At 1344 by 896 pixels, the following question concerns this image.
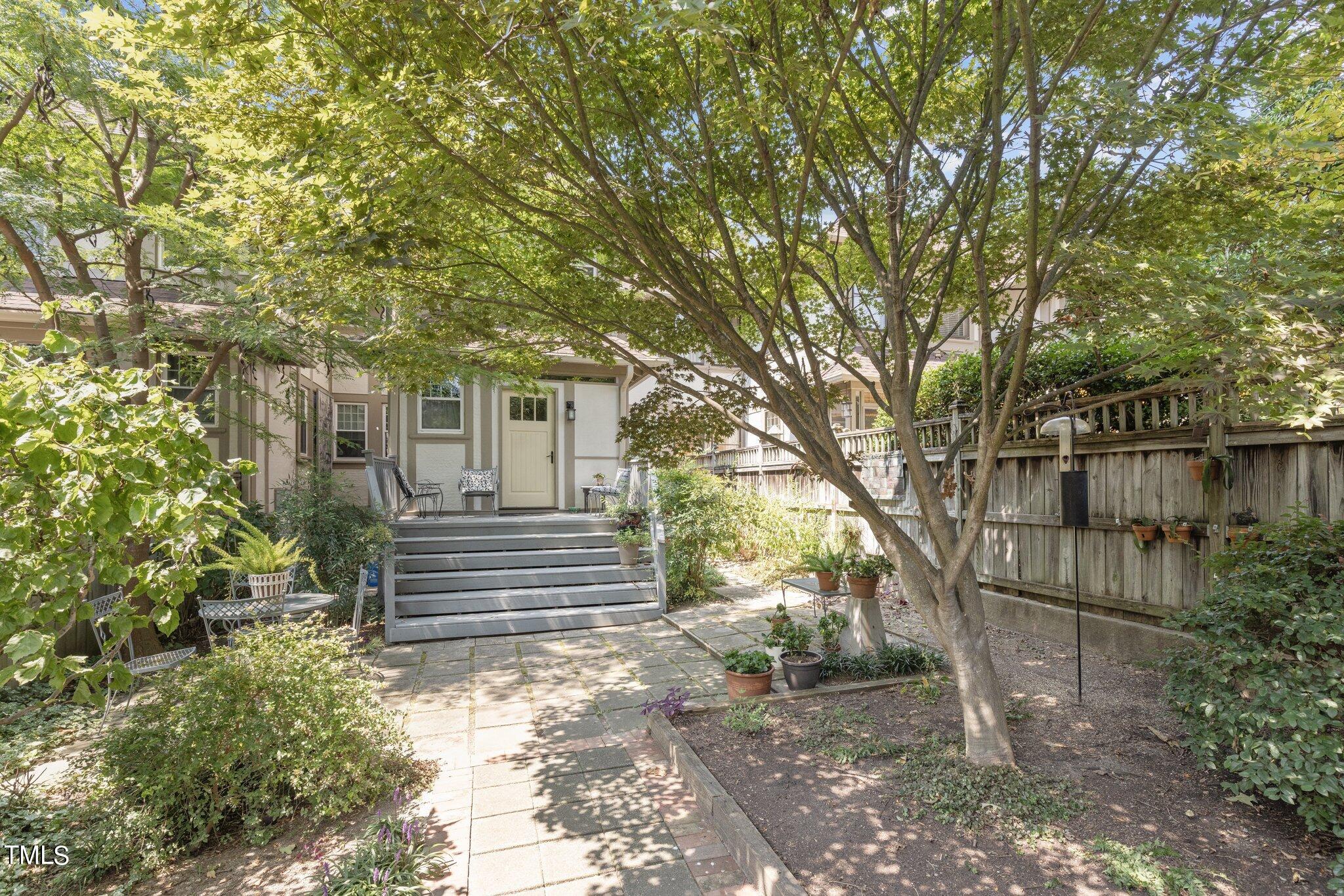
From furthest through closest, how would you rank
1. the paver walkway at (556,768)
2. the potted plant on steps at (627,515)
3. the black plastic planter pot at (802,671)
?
the potted plant on steps at (627,515)
the black plastic planter pot at (802,671)
the paver walkway at (556,768)

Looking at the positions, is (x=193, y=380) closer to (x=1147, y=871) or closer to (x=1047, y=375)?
(x=1147, y=871)

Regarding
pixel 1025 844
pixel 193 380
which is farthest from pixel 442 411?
pixel 1025 844

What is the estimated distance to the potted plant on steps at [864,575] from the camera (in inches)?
205

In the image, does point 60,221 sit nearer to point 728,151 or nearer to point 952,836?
point 728,151

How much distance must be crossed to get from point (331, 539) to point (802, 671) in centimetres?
543

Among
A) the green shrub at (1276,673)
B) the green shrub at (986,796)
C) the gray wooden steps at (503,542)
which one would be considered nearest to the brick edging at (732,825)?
the green shrub at (986,796)

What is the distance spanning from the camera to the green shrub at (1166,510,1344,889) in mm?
2527

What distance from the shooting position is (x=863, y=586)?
5211 millimetres

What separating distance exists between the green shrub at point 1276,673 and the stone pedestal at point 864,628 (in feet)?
6.98

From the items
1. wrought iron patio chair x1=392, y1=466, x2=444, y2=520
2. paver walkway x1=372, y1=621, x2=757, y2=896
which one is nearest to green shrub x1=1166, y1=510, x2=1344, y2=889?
paver walkway x1=372, y1=621, x2=757, y2=896

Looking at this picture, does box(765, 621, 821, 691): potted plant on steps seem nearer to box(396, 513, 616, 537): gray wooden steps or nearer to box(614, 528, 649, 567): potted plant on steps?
box(614, 528, 649, 567): potted plant on steps

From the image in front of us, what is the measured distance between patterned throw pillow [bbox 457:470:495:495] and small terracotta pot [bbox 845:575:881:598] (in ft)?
25.2

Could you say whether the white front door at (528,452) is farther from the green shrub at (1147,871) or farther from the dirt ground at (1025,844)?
the green shrub at (1147,871)

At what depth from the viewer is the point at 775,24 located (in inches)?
126
